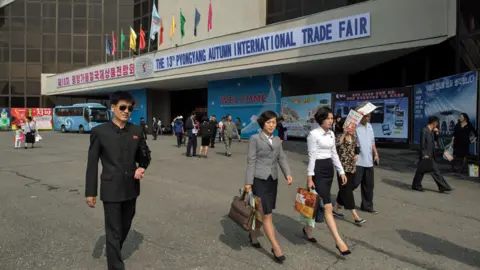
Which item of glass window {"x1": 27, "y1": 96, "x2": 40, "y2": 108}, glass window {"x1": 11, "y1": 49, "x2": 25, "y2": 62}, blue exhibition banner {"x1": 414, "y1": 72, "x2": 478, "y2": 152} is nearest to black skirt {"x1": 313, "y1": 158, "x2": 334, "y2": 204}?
blue exhibition banner {"x1": 414, "y1": 72, "x2": 478, "y2": 152}

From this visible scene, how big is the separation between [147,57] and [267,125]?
24677 millimetres

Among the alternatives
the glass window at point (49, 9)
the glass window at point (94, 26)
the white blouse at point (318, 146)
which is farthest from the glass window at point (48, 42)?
the white blouse at point (318, 146)

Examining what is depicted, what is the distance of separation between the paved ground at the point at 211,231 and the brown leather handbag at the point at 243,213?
1.27ft

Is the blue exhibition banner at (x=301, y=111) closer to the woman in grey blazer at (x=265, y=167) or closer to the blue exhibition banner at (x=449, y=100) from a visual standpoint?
the blue exhibition banner at (x=449, y=100)

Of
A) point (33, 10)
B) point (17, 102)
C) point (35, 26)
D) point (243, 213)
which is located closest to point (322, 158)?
point (243, 213)

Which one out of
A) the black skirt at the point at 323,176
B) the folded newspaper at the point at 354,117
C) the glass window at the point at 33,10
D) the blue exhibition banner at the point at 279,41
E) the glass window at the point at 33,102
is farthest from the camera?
the glass window at the point at 33,10

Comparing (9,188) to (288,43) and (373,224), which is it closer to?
(373,224)

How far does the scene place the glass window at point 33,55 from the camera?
43.7 meters

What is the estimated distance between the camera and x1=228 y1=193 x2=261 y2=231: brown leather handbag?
4161 mm

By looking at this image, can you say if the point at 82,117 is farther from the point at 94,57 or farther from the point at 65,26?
the point at 65,26

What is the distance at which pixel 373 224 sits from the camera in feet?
18.3

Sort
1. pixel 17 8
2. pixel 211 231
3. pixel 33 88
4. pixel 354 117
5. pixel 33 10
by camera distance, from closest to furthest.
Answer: pixel 211 231
pixel 354 117
pixel 33 88
pixel 33 10
pixel 17 8

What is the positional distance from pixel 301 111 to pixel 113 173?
17.6 meters

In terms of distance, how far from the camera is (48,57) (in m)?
43.7
